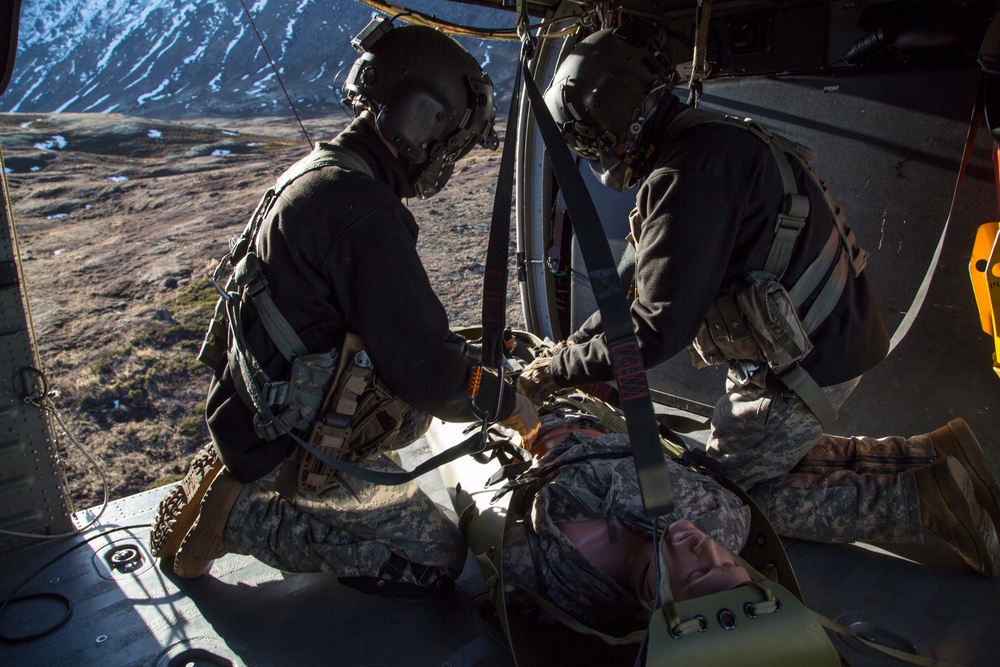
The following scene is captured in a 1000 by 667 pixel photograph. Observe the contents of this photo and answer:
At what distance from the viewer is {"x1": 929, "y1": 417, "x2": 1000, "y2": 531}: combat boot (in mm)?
2547

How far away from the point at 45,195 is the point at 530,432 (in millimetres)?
17194

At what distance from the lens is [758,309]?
2367 mm

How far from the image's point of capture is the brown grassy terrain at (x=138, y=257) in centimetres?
675

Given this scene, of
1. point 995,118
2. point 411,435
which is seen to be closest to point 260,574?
point 411,435

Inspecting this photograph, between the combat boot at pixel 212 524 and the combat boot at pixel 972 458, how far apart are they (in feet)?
8.99

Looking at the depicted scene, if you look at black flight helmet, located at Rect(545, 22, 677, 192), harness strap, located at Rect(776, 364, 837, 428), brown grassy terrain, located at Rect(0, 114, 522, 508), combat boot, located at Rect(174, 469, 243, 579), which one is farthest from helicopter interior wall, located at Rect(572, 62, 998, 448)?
brown grassy terrain, located at Rect(0, 114, 522, 508)

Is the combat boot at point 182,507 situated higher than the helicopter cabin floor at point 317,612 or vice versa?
the combat boot at point 182,507

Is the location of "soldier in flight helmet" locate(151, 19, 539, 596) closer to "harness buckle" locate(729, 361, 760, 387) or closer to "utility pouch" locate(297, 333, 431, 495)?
"utility pouch" locate(297, 333, 431, 495)

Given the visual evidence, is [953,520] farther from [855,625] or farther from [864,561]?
[855,625]

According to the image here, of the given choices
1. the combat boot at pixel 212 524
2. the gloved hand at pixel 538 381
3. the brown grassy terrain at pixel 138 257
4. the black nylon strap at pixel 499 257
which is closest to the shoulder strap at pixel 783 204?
the black nylon strap at pixel 499 257

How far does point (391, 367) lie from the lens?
2.18m

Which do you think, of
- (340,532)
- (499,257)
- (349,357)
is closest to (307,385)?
(349,357)

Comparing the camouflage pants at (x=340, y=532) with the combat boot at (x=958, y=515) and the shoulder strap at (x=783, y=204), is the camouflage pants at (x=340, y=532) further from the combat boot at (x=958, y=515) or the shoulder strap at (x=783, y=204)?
the combat boot at (x=958, y=515)

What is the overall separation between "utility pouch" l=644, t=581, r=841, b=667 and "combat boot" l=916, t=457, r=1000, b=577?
1164 millimetres
